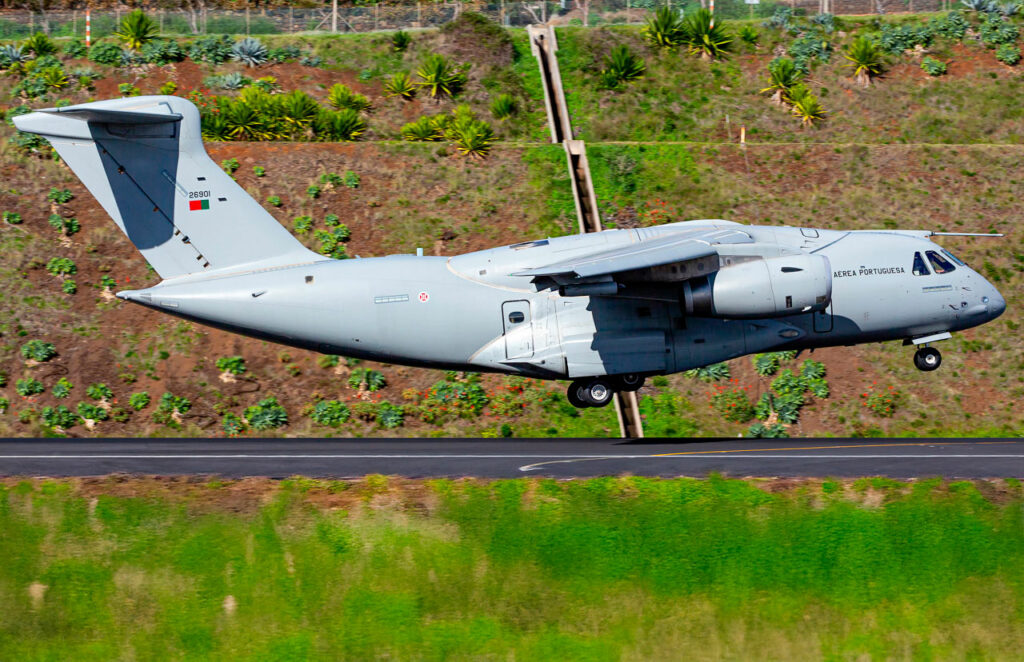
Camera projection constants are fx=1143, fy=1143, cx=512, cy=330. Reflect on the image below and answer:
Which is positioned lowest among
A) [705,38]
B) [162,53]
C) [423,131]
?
[423,131]

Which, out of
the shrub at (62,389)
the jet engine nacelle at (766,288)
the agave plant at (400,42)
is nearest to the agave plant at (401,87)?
the agave plant at (400,42)

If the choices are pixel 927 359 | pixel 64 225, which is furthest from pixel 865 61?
pixel 64 225

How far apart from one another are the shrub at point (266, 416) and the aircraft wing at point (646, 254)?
926cm

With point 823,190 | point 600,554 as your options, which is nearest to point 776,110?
point 823,190

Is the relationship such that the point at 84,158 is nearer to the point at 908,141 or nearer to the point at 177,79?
the point at 177,79

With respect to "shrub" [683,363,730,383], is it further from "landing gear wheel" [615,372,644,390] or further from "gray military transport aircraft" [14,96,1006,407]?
"gray military transport aircraft" [14,96,1006,407]

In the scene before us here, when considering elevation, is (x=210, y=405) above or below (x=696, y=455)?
above

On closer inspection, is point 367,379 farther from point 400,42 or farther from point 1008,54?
point 1008,54

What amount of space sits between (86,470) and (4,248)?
16127 mm

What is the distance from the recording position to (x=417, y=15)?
4572 centimetres

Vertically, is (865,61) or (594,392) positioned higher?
(865,61)

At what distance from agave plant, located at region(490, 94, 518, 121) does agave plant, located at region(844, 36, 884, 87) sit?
41.9 ft

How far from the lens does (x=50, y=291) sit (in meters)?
31.5

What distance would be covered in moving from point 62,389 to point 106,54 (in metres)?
17.3
